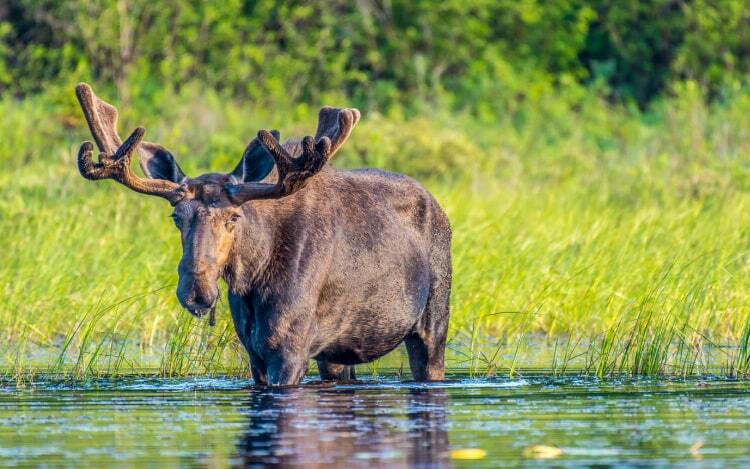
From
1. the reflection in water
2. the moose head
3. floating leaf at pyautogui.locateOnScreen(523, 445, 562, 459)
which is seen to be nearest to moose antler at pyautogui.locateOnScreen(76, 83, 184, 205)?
the moose head

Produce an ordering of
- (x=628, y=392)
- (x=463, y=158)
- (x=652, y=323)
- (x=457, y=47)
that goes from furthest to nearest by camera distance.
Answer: (x=457, y=47), (x=463, y=158), (x=652, y=323), (x=628, y=392)

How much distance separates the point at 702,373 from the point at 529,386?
1248mm

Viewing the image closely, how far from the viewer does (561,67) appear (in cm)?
3117

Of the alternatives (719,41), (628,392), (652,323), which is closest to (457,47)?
(719,41)

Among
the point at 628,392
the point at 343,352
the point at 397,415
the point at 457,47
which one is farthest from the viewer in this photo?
the point at 457,47

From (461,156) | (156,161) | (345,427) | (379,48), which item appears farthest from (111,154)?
(379,48)

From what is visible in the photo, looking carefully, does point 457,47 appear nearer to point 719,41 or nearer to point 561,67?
point 561,67

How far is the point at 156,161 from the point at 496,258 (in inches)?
168

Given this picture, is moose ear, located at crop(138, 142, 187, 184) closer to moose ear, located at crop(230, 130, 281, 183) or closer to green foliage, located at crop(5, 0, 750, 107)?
moose ear, located at crop(230, 130, 281, 183)

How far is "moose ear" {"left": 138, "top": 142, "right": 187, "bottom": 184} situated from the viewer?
9.83m

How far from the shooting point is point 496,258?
13.4 meters

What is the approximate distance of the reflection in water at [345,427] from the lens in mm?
7039

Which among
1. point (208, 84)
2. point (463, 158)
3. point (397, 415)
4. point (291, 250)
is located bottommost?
point (397, 415)

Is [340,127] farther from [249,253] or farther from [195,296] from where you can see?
[195,296]
